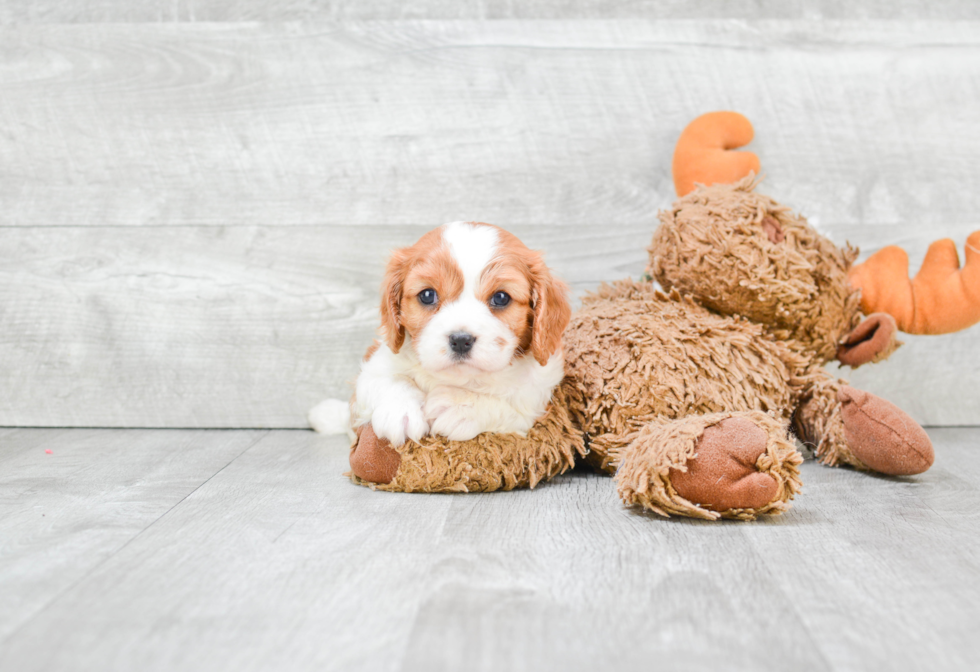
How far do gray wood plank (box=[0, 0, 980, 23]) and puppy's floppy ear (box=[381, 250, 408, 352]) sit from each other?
866mm

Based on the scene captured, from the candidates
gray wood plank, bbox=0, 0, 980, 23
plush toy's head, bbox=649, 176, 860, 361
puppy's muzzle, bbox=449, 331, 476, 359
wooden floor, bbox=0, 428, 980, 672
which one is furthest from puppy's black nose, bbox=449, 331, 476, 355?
gray wood plank, bbox=0, 0, 980, 23

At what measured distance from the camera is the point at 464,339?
1140 mm

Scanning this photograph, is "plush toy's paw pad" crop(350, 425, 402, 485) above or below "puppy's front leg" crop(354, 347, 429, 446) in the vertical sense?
below

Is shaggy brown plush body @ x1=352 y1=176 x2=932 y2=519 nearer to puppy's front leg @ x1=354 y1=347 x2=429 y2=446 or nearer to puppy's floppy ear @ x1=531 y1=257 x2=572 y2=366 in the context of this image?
puppy's front leg @ x1=354 y1=347 x2=429 y2=446

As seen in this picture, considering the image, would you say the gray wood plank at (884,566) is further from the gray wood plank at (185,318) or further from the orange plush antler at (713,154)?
the gray wood plank at (185,318)

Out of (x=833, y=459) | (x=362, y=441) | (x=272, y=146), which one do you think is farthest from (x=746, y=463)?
(x=272, y=146)

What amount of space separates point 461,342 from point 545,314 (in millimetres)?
172

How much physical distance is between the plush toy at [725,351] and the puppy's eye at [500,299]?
23 cm

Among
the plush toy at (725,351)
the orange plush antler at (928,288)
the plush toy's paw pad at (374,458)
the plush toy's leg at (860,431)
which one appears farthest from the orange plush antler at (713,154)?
the plush toy's paw pad at (374,458)

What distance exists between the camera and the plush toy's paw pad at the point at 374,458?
1.28 m

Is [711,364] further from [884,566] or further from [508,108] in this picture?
[508,108]

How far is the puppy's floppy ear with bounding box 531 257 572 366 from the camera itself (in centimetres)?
123

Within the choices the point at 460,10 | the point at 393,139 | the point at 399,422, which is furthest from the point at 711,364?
the point at 460,10

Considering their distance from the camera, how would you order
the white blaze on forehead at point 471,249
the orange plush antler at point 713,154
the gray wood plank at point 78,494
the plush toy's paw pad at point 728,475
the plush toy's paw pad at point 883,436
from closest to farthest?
the gray wood plank at point 78,494 → the plush toy's paw pad at point 728,475 → the white blaze on forehead at point 471,249 → the plush toy's paw pad at point 883,436 → the orange plush antler at point 713,154
